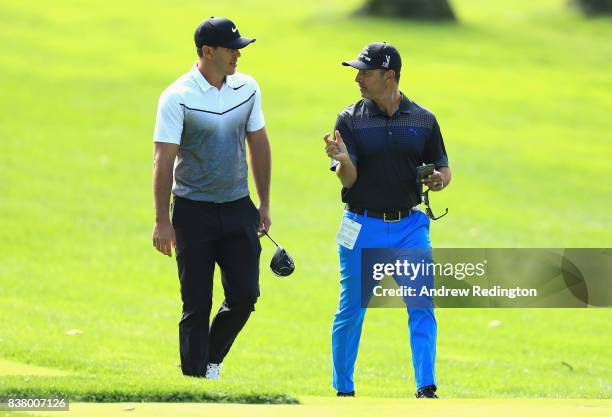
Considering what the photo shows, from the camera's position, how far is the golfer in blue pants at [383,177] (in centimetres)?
852

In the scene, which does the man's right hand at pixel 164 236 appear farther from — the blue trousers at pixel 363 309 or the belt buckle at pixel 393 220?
the belt buckle at pixel 393 220

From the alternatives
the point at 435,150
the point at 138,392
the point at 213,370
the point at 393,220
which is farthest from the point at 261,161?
the point at 138,392

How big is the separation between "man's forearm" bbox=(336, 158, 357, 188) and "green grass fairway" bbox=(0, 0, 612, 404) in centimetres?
136

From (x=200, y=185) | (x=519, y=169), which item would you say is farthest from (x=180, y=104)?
(x=519, y=169)

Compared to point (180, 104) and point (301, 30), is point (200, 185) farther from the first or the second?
point (301, 30)

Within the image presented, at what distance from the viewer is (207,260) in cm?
866

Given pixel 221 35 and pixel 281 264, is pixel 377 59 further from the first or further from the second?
pixel 281 264

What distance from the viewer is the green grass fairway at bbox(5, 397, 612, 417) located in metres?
6.68

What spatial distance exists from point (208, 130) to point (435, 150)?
142 cm

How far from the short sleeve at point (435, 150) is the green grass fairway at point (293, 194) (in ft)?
5.22

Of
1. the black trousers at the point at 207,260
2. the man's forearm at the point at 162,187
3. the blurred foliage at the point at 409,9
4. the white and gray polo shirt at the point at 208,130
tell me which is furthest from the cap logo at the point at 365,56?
the blurred foliage at the point at 409,9

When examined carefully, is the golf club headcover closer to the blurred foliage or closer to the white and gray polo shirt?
the white and gray polo shirt

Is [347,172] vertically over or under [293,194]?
over

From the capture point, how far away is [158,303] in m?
13.9
